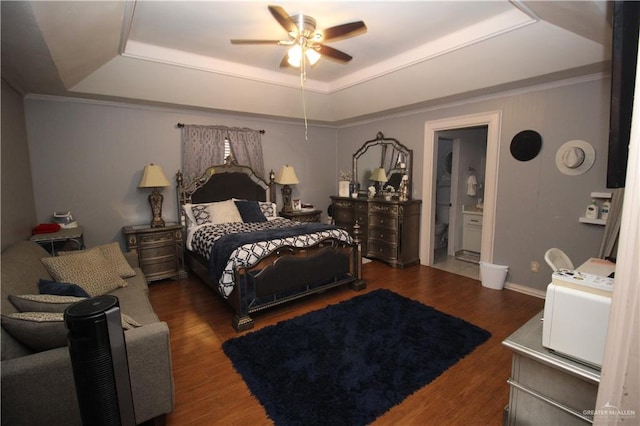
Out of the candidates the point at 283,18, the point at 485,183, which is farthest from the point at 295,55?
the point at 485,183

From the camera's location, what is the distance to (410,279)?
4.04 metres

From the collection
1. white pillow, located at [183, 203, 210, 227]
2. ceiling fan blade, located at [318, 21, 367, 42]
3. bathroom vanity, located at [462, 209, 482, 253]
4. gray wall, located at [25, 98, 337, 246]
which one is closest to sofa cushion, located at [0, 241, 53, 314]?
gray wall, located at [25, 98, 337, 246]

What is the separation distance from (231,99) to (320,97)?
4.55ft

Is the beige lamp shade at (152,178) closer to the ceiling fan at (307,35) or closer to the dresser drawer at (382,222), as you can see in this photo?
the ceiling fan at (307,35)

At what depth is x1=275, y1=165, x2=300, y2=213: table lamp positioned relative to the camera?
4961 mm

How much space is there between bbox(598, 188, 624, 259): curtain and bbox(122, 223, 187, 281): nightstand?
4.63 m

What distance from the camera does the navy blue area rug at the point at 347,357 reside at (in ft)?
6.09

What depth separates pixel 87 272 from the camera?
2426mm

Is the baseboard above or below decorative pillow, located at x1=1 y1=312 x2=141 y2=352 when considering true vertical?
below

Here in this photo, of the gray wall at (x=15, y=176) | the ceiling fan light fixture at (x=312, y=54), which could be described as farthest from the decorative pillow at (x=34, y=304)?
the ceiling fan light fixture at (x=312, y=54)

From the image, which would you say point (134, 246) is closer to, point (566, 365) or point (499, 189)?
point (566, 365)

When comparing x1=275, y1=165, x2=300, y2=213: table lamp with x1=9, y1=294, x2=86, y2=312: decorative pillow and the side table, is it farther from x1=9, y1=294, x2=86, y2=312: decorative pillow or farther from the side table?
x1=9, y1=294, x2=86, y2=312: decorative pillow

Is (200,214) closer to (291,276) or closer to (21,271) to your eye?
(291,276)

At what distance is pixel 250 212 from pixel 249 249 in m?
1.60
